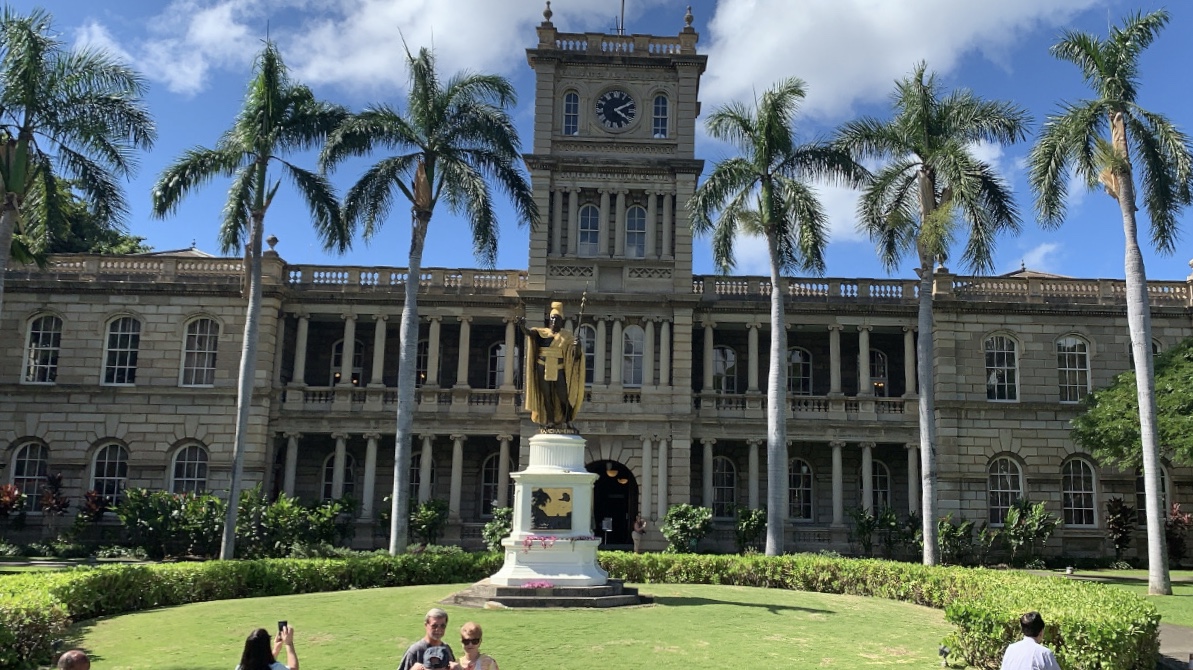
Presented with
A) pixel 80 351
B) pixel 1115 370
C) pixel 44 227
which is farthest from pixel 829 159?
pixel 80 351

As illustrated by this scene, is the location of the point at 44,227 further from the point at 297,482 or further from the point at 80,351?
the point at 297,482

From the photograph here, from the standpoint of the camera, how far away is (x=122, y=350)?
3130 centimetres

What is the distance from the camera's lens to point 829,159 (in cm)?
2545

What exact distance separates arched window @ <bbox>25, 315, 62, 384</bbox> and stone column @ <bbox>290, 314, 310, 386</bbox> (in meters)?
7.34

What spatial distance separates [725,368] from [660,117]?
8.65 metres

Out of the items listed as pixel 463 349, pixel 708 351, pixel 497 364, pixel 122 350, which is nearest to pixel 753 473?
pixel 708 351

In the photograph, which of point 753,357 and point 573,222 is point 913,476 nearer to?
point 753,357

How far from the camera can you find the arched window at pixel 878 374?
33.3m

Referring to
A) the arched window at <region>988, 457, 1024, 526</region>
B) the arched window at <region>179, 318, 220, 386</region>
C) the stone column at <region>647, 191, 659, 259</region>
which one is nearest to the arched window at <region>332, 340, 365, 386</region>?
the arched window at <region>179, 318, 220, 386</region>

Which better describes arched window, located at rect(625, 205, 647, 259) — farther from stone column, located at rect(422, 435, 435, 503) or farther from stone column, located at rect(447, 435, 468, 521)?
stone column, located at rect(422, 435, 435, 503)

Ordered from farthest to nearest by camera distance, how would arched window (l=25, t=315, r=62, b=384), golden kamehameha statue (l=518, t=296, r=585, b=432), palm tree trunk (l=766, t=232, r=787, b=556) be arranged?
arched window (l=25, t=315, r=62, b=384)
palm tree trunk (l=766, t=232, r=787, b=556)
golden kamehameha statue (l=518, t=296, r=585, b=432)

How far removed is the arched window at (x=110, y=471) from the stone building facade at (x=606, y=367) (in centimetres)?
10

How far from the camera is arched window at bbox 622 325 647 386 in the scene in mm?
30797

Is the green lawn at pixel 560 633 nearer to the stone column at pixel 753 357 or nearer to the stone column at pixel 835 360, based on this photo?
the stone column at pixel 753 357
